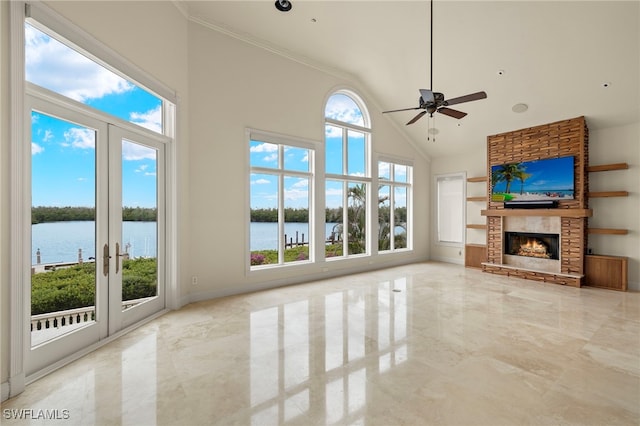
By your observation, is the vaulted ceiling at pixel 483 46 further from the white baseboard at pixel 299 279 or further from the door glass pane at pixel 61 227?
the white baseboard at pixel 299 279

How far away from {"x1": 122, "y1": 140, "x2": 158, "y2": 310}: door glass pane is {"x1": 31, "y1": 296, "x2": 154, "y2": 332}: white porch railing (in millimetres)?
455

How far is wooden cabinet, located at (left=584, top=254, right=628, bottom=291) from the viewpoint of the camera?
579cm

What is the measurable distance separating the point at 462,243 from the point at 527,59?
16.0 feet

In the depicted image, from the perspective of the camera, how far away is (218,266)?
5207 mm

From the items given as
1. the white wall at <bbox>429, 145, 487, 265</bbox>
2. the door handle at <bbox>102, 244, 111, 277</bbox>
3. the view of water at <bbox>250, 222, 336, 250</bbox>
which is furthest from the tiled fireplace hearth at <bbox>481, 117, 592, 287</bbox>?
the door handle at <bbox>102, 244, 111, 277</bbox>

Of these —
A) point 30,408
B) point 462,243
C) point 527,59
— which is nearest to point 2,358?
point 30,408

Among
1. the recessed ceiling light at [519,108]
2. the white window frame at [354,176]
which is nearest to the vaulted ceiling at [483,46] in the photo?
the recessed ceiling light at [519,108]

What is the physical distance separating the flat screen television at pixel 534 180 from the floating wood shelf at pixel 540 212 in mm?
299

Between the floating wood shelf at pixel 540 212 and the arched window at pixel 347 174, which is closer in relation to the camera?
the floating wood shelf at pixel 540 212

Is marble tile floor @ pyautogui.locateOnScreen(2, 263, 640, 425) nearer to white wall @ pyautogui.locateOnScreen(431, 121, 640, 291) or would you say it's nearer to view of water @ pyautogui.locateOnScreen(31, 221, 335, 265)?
view of water @ pyautogui.locateOnScreen(31, 221, 335, 265)

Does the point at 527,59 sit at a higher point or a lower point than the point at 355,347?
higher

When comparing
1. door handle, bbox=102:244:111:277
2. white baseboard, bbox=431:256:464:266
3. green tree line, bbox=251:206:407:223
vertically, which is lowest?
white baseboard, bbox=431:256:464:266

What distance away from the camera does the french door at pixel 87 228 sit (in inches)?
110

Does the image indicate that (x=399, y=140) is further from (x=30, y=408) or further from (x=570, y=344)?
(x=30, y=408)
